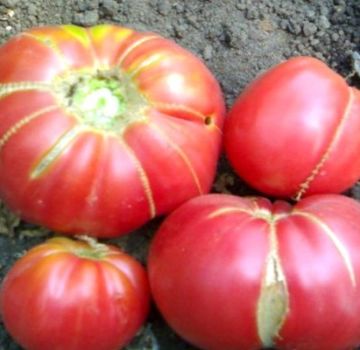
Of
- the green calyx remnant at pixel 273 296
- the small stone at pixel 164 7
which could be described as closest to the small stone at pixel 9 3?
the small stone at pixel 164 7

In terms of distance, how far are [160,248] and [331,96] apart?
1.17ft

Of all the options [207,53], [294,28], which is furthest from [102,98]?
[294,28]

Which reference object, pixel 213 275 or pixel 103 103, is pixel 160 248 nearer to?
pixel 213 275

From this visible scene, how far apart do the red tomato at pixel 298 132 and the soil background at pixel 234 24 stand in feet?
0.73

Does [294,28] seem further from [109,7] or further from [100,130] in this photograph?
[100,130]

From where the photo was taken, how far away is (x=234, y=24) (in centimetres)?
180

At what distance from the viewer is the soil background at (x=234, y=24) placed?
1.77 metres

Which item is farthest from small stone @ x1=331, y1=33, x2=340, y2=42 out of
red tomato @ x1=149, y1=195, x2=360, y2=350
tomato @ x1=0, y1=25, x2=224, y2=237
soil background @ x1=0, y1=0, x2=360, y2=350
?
red tomato @ x1=149, y1=195, x2=360, y2=350

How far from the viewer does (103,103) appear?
150 cm

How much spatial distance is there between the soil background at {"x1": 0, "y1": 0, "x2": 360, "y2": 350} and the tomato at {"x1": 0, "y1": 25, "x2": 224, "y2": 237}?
0.23 meters

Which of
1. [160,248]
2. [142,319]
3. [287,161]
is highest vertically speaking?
[287,161]

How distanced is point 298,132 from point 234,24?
392mm

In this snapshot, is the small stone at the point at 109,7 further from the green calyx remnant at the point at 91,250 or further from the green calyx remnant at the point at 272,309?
the green calyx remnant at the point at 272,309

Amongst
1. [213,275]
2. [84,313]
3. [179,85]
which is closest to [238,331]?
[213,275]
